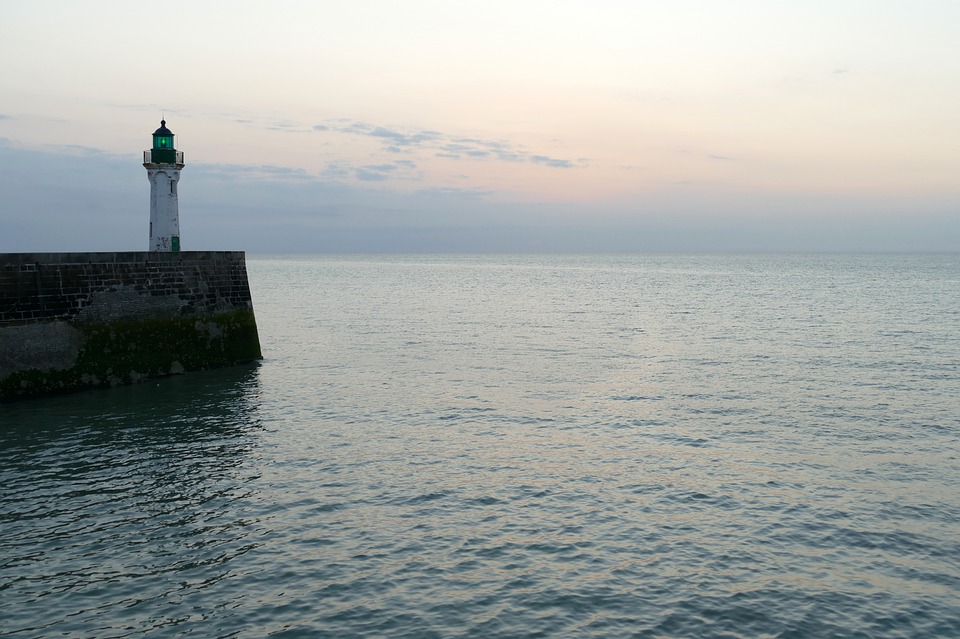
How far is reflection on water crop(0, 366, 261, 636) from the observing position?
34.0 ft

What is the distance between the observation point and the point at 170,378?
2709cm

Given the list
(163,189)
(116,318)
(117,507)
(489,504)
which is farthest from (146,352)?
(489,504)

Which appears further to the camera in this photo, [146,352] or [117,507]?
[146,352]

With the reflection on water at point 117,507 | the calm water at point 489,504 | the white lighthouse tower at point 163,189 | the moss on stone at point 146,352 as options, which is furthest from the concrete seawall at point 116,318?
the white lighthouse tower at point 163,189

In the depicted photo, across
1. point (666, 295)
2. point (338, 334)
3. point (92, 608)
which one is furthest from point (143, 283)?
point (666, 295)

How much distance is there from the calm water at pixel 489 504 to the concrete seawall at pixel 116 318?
1119 mm

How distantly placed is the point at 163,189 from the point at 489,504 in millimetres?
25244

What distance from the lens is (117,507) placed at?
13.9m

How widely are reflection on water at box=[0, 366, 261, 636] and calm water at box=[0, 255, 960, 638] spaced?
0.07 meters

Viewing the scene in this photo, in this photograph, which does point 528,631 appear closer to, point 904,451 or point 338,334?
point 904,451

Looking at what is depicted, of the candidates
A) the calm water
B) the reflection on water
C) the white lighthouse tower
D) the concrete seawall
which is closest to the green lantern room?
the white lighthouse tower

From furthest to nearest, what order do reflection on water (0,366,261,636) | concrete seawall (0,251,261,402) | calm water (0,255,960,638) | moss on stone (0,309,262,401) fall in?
1. moss on stone (0,309,262,401)
2. concrete seawall (0,251,261,402)
3. reflection on water (0,366,261,636)
4. calm water (0,255,960,638)

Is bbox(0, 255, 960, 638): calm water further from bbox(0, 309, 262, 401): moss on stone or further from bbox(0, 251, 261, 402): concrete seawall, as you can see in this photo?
bbox(0, 251, 261, 402): concrete seawall

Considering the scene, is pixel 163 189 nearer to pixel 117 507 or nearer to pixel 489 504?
pixel 117 507
